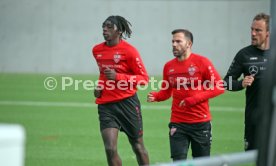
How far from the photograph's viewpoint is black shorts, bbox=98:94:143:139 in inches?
366

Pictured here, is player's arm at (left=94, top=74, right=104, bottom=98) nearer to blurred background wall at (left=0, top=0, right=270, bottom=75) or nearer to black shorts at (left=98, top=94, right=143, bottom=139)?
black shorts at (left=98, top=94, right=143, bottom=139)

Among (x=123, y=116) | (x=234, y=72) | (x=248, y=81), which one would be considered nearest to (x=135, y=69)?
(x=123, y=116)

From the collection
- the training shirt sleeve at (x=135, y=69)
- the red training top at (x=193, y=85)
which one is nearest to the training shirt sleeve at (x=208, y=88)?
the red training top at (x=193, y=85)

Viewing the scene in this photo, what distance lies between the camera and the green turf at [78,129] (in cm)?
1206

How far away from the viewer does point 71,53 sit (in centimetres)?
3244

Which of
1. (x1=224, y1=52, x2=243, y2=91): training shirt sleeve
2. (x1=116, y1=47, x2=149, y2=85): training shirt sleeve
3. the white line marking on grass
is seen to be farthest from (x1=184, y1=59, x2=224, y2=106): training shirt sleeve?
the white line marking on grass

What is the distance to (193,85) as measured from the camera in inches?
340

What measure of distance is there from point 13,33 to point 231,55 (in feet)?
30.9

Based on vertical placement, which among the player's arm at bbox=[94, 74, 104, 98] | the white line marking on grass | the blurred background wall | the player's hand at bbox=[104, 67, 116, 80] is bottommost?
the white line marking on grass

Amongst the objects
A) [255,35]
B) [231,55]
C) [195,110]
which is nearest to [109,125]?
[195,110]

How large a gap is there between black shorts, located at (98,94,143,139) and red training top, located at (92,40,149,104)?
9 cm

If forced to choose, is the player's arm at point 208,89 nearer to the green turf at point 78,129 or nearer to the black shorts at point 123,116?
the black shorts at point 123,116

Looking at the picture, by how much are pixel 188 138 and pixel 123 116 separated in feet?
3.64

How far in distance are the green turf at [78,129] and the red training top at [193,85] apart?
9.77 feet
